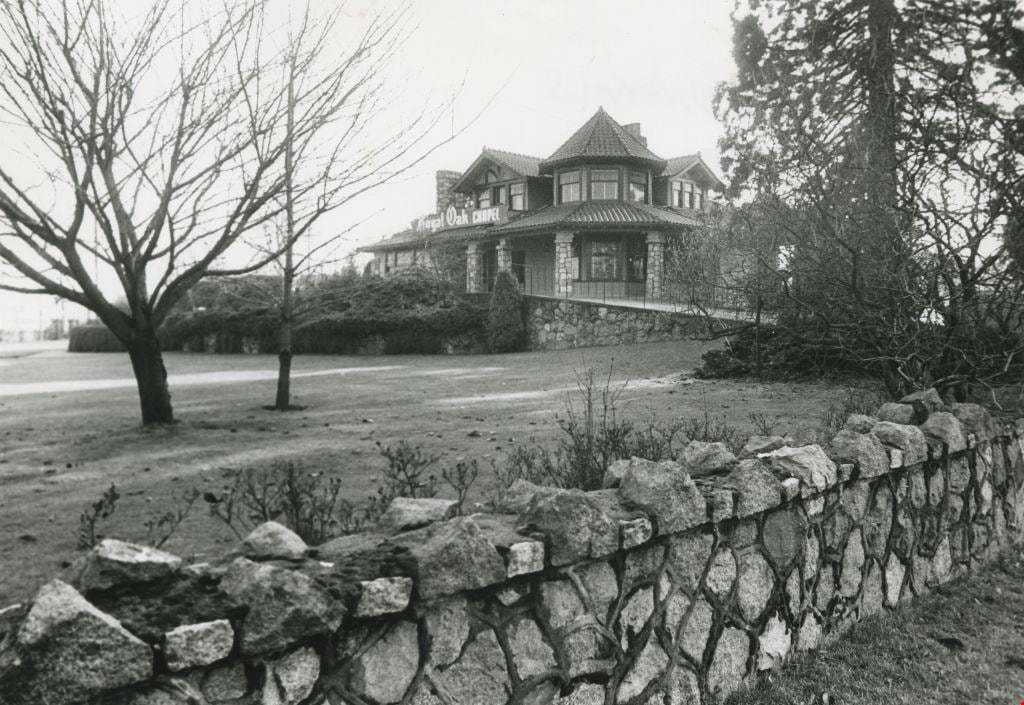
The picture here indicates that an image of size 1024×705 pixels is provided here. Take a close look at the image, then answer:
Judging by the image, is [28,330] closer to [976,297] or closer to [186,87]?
[186,87]

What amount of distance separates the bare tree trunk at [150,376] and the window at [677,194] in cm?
2889

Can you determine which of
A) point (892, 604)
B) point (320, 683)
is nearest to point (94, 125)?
point (320, 683)

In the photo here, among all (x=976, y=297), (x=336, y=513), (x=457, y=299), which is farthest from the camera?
(x=457, y=299)

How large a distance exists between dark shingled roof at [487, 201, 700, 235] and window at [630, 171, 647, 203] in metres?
0.57

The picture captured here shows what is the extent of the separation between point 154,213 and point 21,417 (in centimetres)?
557

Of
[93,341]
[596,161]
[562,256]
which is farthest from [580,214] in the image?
[93,341]

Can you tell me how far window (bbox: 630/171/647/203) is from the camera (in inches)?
1315

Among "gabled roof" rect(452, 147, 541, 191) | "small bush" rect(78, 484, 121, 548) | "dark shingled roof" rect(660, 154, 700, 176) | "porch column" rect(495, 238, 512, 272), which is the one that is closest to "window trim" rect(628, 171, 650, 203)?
"dark shingled roof" rect(660, 154, 700, 176)

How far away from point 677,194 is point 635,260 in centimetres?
555

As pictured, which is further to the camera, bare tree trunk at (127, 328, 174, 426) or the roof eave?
the roof eave

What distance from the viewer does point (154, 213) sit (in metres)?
8.79

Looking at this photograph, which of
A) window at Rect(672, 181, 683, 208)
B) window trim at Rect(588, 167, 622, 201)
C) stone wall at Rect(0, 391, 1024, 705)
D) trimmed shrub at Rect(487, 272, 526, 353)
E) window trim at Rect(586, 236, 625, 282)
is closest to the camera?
stone wall at Rect(0, 391, 1024, 705)

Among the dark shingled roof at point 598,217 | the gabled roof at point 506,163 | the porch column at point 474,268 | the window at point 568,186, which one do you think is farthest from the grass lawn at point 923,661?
the gabled roof at point 506,163

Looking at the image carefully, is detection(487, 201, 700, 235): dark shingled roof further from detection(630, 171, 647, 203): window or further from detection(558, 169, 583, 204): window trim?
detection(630, 171, 647, 203): window
